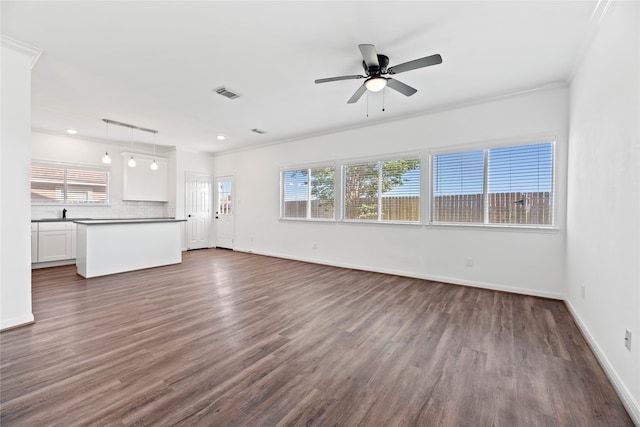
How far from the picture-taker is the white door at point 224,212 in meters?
7.87

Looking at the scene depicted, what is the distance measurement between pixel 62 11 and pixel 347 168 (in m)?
4.42

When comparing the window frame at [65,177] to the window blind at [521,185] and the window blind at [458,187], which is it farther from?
the window blind at [521,185]

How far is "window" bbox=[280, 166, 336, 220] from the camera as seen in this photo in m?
5.93

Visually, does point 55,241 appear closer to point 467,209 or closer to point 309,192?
point 309,192

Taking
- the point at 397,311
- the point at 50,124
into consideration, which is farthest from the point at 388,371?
the point at 50,124

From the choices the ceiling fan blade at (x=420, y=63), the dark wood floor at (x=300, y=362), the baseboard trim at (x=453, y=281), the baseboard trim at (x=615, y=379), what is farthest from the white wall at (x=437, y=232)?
the ceiling fan blade at (x=420, y=63)

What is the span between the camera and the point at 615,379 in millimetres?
1865

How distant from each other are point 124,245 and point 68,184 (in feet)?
9.17

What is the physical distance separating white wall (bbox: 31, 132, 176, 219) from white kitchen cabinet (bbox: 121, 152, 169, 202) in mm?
162

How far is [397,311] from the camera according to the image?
10.5 ft

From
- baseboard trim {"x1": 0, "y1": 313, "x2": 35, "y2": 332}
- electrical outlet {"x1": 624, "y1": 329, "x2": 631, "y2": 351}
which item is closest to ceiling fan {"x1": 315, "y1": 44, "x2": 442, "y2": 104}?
electrical outlet {"x1": 624, "y1": 329, "x2": 631, "y2": 351}

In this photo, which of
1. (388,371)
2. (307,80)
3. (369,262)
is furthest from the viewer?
(369,262)

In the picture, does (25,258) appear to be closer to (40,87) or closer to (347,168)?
(40,87)

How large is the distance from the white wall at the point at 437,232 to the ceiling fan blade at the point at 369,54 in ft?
7.38
